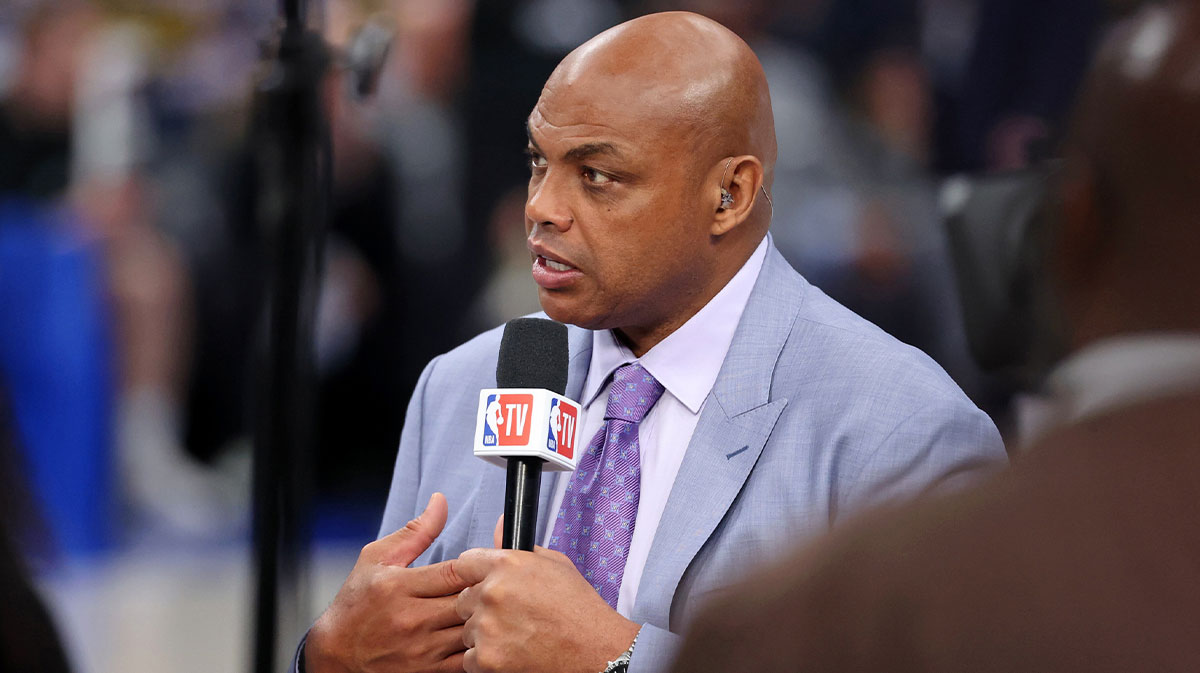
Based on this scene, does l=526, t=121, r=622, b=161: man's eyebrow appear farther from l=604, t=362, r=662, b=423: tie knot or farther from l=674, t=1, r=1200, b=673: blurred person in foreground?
l=674, t=1, r=1200, b=673: blurred person in foreground

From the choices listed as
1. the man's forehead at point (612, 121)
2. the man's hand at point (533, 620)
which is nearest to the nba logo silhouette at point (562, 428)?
the man's hand at point (533, 620)

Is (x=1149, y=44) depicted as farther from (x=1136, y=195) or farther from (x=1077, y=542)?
(x=1077, y=542)

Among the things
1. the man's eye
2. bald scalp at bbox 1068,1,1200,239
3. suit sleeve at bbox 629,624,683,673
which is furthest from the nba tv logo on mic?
bald scalp at bbox 1068,1,1200,239

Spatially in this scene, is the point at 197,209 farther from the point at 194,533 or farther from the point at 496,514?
the point at 496,514

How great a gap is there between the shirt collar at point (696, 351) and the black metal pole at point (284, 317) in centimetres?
44

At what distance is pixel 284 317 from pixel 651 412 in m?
0.56

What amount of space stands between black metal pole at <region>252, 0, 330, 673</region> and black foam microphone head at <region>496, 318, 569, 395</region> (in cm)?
50

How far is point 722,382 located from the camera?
1.76m

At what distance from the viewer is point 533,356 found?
5.05 ft

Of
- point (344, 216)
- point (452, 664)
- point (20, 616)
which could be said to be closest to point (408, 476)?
point (452, 664)

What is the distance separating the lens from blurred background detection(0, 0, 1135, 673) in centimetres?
360

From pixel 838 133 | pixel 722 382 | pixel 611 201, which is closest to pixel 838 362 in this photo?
pixel 722 382

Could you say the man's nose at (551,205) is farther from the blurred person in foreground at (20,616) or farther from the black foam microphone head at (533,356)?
the blurred person in foreground at (20,616)

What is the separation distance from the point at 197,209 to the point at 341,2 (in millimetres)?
743
